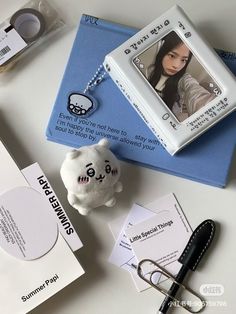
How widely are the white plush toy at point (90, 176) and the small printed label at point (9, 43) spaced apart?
0.19m

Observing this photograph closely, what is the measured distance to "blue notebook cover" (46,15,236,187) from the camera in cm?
77

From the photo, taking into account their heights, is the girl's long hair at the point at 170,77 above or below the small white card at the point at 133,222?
above

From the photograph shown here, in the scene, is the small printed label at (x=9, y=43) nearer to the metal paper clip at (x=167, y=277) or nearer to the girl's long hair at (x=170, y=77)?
the girl's long hair at (x=170, y=77)

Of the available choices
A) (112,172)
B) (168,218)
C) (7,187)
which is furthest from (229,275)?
(7,187)

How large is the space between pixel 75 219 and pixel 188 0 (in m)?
0.38

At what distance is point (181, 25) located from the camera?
30.3 inches

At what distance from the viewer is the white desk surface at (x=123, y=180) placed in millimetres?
758

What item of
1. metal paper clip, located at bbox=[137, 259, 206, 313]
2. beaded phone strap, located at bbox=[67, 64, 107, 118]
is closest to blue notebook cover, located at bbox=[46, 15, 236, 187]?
beaded phone strap, located at bbox=[67, 64, 107, 118]

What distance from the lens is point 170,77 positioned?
77 centimetres

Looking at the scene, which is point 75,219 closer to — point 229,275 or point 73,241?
point 73,241

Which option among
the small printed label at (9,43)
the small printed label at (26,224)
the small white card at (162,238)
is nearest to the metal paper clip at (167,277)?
the small white card at (162,238)

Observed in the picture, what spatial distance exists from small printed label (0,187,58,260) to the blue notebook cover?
4.0 inches

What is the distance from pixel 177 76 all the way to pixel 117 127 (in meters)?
0.12

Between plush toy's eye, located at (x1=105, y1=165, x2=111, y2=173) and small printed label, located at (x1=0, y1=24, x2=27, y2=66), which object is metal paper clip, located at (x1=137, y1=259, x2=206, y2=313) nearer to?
plush toy's eye, located at (x1=105, y1=165, x2=111, y2=173)
